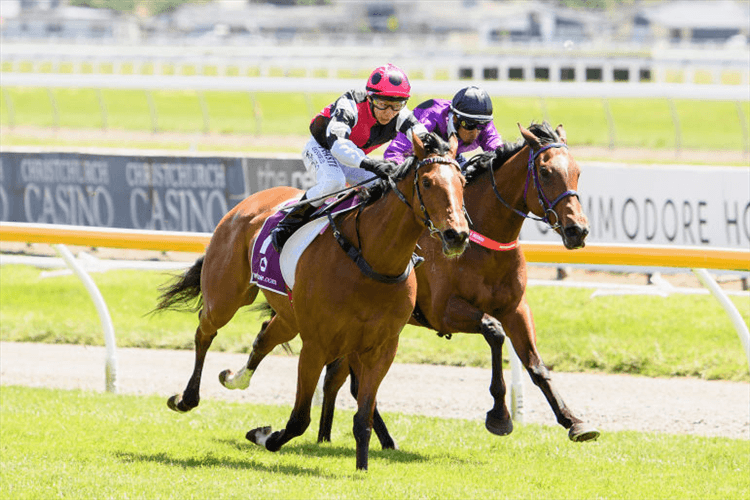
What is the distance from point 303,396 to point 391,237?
856 mm

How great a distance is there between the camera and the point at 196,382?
5.87m

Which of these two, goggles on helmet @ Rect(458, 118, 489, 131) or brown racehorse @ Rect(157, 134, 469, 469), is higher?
goggles on helmet @ Rect(458, 118, 489, 131)

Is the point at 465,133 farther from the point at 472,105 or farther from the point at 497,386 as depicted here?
the point at 497,386

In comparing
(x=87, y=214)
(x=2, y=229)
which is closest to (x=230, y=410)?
(x=2, y=229)

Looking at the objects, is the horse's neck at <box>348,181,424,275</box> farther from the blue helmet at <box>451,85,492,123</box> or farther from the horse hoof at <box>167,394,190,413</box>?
the horse hoof at <box>167,394,190,413</box>

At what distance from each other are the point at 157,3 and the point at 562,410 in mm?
124200

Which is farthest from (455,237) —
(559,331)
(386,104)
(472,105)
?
(559,331)

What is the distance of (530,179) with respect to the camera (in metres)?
5.32

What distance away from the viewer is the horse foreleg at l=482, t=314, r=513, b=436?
5.41 meters

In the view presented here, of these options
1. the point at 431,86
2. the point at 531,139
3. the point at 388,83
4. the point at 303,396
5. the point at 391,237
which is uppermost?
the point at 388,83

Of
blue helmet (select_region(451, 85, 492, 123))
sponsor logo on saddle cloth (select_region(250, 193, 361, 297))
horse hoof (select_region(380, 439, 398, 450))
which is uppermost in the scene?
blue helmet (select_region(451, 85, 492, 123))

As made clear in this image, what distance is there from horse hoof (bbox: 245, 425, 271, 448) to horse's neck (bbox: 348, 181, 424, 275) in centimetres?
116

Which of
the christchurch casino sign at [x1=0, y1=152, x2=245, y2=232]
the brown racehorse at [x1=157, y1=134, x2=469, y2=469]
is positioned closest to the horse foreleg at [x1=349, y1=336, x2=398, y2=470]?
the brown racehorse at [x1=157, y1=134, x2=469, y2=469]

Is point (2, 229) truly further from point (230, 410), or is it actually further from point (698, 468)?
point (698, 468)
